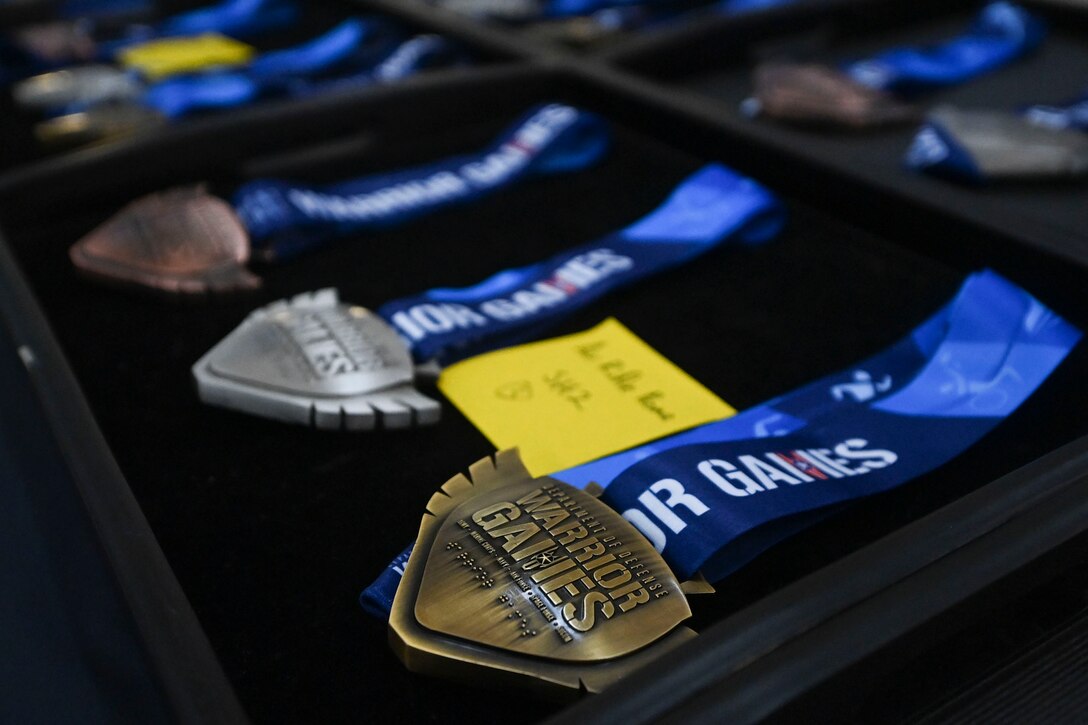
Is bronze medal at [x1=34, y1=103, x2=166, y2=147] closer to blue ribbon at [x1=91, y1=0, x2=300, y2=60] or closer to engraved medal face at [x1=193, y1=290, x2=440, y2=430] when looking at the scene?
blue ribbon at [x1=91, y1=0, x2=300, y2=60]

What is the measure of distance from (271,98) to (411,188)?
45cm

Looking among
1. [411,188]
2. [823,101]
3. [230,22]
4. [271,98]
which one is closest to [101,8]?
[230,22]

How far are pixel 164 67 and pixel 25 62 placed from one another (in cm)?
28

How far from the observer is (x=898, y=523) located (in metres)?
0.70

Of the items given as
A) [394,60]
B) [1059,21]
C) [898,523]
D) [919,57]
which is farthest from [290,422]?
[1059,21]

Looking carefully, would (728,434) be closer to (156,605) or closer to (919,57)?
(156,605)

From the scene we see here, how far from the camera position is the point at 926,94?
1.59 m

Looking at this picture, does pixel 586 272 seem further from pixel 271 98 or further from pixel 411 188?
pixel 271 98

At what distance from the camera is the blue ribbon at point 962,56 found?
1.59 metres

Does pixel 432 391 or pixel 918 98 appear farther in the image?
pixel 918 98

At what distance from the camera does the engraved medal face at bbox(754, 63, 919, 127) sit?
139 centimetres

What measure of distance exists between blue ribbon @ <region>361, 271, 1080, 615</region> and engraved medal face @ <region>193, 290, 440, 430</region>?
0.54 feet

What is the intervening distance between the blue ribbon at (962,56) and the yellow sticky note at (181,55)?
3.59ft

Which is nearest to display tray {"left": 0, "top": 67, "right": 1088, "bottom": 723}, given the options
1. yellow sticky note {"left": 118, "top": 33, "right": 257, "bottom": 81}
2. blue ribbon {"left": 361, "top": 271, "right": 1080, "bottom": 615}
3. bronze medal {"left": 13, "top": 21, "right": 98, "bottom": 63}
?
blue ribbon {"left": 361, "top": 271, "right": 1080, "bottom": 615}
